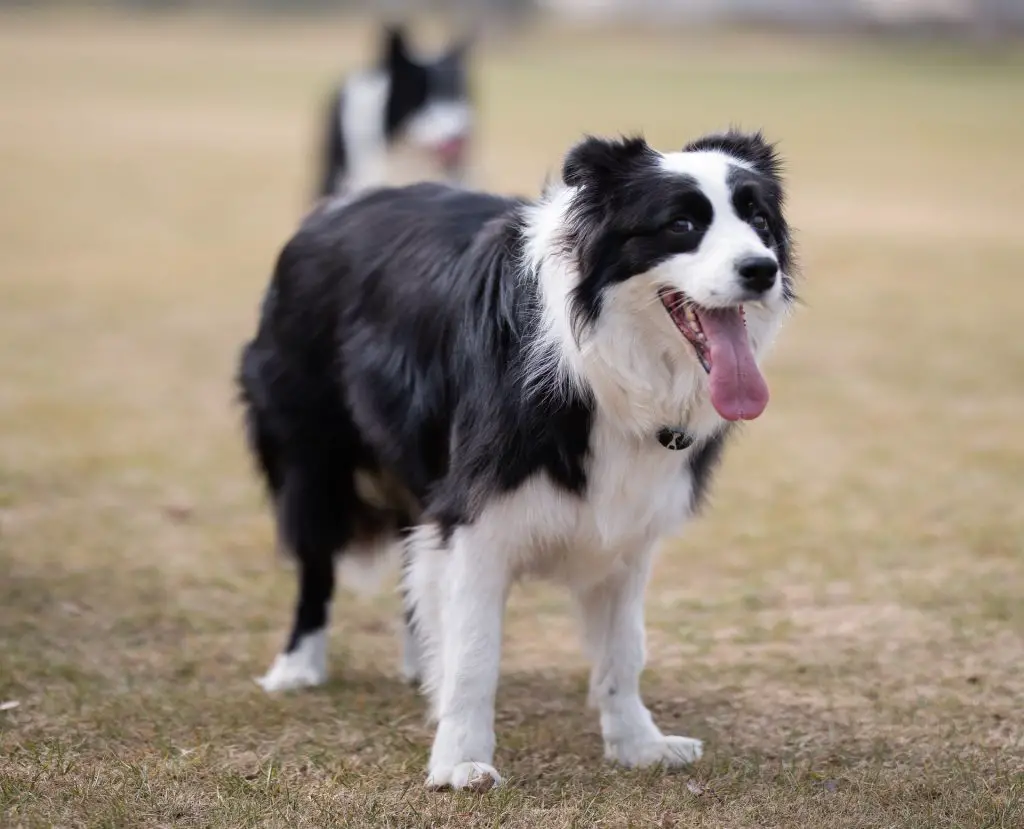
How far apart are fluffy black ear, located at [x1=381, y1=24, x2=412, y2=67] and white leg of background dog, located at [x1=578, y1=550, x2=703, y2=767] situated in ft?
18.8

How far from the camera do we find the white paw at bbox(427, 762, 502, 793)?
3.93 m

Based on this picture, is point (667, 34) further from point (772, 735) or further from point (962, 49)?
point (772, 735)

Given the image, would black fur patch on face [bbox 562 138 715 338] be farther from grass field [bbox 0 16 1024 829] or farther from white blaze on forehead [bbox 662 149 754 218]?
grass field [bbox 0 16 1024 829]

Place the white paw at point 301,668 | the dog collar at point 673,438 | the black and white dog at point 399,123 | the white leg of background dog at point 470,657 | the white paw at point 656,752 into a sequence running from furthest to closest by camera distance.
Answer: the black and white dog at point 399,123, the white paw at point 301,668, the white paw at point 656,752, the white leg of background dog at point 470,657, the dog collar at point 673,438

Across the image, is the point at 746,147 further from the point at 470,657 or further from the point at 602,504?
the point at 470,657

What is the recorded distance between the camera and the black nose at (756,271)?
11.6 ft

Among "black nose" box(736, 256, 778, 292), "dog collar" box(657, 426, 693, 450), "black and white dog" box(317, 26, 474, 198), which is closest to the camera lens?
"black nose" box(736, 256, 778, 292)

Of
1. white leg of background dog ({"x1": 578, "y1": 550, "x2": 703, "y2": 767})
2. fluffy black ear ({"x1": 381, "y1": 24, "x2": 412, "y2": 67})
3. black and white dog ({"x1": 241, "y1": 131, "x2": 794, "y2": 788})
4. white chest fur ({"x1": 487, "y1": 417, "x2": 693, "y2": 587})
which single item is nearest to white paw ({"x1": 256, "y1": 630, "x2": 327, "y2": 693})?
black and white dog ({"x1": 241, "y1": 131, "x2": 794, "y2": 788})

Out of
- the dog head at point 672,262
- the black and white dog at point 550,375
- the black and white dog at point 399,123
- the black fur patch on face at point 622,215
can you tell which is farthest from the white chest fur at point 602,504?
the black and white dog at point 399,123

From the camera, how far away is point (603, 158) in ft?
12.3

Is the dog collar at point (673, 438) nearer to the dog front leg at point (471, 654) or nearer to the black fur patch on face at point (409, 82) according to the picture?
the dog front leg at point (471, 654)

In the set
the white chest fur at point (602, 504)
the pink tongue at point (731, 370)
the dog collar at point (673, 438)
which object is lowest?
the white chest fur at point (602, 504)

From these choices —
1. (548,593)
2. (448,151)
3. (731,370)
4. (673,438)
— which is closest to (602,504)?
(673,438)

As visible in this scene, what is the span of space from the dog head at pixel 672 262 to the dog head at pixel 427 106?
5.50 metres
